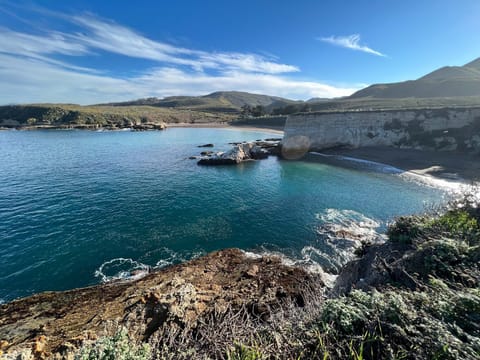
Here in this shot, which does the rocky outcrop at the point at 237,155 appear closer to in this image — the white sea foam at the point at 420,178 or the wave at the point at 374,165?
the wave at the point at 374,165

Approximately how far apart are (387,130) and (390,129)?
0.48m

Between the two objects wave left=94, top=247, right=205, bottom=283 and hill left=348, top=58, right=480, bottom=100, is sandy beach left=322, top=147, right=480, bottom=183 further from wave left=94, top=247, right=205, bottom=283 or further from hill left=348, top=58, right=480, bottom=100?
hill left=348, top=58, right=480, bottom=100

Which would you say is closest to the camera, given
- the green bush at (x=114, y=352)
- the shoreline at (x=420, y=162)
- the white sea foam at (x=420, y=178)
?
the green bush at (x=114, y=352)

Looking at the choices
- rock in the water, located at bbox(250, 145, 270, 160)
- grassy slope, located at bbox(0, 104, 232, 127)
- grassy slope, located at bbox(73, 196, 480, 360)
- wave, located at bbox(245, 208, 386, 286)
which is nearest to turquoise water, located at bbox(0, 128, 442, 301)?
wave, located at bbox(245, 208, 386, 286)

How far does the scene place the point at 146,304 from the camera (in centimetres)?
695

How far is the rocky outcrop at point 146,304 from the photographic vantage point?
20.3 feet

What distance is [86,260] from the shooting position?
1231cm

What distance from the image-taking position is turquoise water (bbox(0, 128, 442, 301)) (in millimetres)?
12375

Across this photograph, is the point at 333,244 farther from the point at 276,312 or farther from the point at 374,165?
the point at 374,165

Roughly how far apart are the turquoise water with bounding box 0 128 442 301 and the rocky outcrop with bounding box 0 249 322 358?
231 centimetres

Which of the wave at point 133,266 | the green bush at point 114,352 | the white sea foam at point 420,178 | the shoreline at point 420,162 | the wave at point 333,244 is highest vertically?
the green bush at point 114,352

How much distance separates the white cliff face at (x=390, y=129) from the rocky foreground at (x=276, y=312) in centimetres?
3289

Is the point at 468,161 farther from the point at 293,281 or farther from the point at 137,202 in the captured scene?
the point at 137,202

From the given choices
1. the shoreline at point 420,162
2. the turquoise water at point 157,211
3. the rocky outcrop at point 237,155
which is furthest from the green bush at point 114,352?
the rocky outcrop at point 237,155
